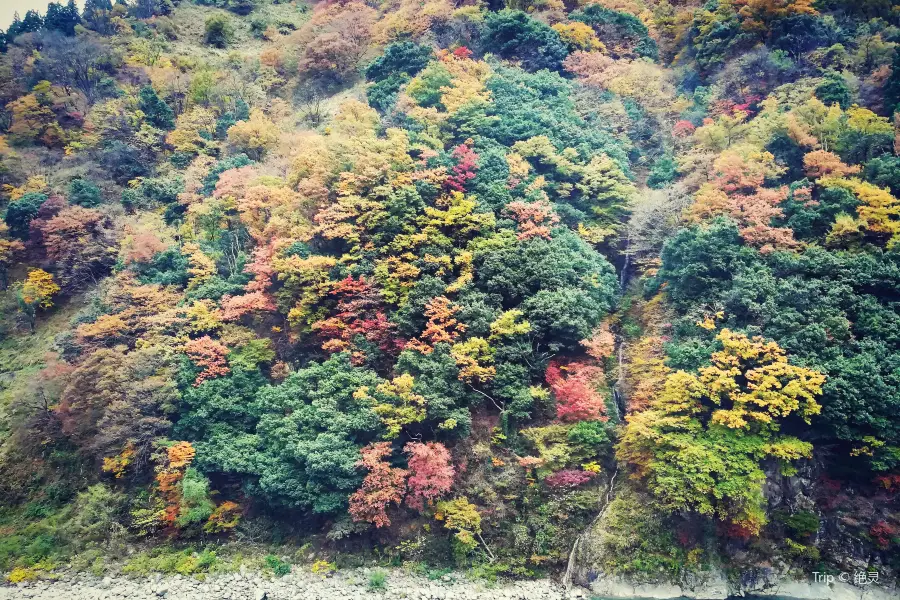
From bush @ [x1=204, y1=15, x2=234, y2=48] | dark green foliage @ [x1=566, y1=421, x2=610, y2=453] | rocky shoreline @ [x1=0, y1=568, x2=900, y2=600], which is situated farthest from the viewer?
bush @ [x1=204, y1=15, x2=234, y2=48]

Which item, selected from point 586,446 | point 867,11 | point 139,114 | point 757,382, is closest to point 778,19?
point 867,11

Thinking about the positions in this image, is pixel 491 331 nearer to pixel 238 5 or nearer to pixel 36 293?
pixel 36 293

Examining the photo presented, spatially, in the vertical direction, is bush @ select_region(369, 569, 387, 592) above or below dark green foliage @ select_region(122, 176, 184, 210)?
below

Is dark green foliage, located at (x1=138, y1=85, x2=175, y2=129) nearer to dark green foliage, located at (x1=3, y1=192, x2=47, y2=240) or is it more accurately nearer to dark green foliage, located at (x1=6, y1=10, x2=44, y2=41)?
dark green foliage, located at (x1=3, y1=192, x2=47, y2=240)

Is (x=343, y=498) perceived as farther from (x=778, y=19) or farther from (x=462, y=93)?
(x=778, y=19)

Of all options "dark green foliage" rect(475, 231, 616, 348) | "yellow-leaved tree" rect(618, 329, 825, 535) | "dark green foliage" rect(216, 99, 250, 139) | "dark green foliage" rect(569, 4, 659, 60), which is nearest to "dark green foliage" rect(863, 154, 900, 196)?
"yellow-leaved tree" rect(618, 329, 825, 535)

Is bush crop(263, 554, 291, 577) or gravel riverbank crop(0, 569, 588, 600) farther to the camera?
bush crop(263, 554, 291, 577)
